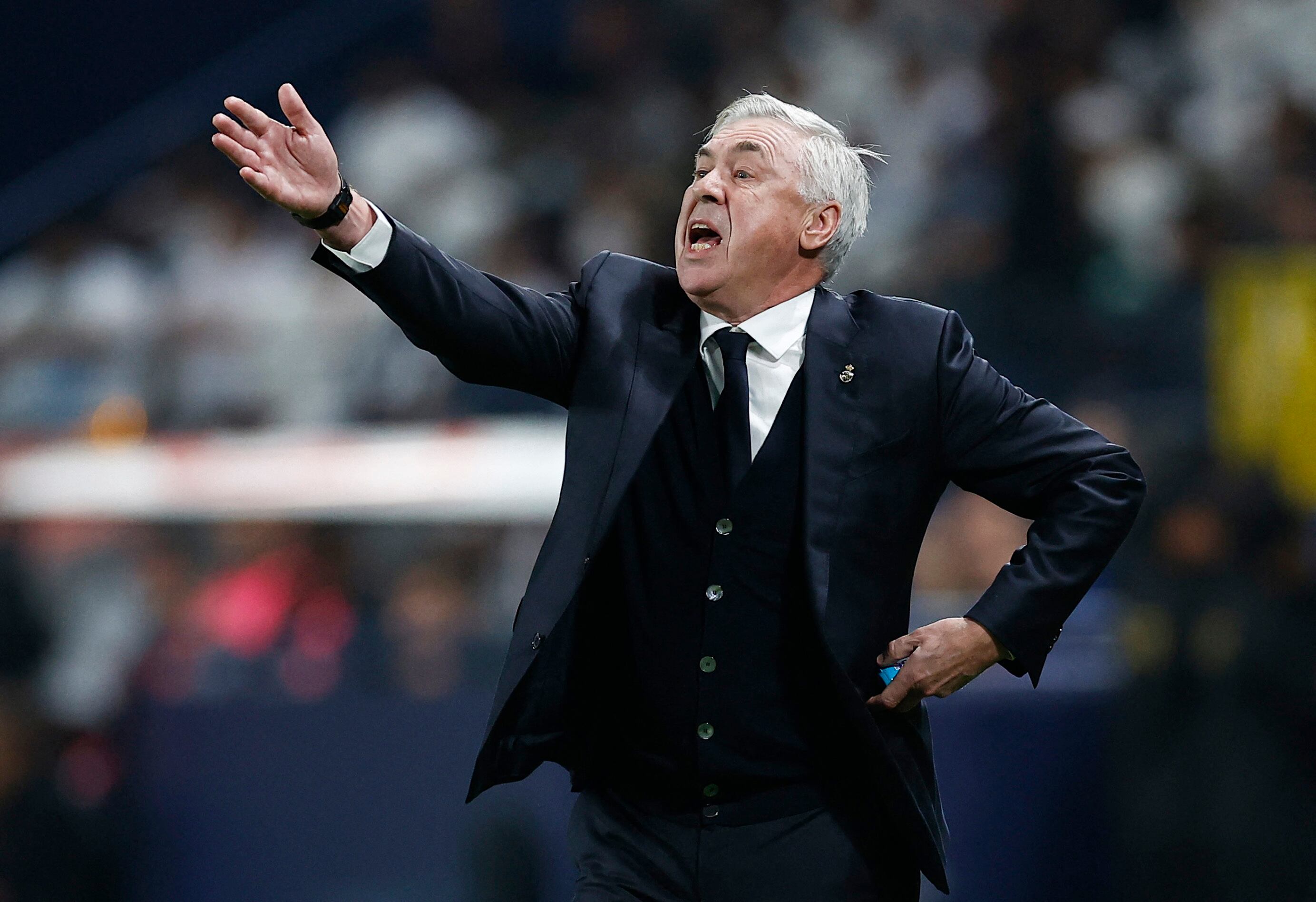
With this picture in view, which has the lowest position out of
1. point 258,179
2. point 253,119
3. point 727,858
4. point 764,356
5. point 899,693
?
point 727,858

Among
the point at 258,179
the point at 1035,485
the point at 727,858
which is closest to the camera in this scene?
the point at 258,179

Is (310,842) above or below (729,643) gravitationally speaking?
below

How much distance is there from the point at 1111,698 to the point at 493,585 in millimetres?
2245

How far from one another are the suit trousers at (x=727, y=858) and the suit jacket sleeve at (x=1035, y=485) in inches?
17.3

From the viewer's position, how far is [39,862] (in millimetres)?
5430

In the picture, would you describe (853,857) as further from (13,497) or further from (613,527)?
(13,497)

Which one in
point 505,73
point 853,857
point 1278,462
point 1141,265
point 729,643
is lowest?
point 853,857

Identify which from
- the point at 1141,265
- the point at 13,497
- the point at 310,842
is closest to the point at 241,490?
the point at 13,497

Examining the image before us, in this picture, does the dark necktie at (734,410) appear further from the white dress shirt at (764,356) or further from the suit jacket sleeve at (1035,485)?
the suit jacket sleeve at (1035,485)

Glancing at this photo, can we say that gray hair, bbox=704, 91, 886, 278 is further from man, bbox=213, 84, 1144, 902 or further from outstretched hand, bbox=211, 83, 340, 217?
outstretched hand, bbox=211, 83, 340, 217

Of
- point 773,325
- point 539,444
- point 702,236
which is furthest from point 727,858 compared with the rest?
point 539,444

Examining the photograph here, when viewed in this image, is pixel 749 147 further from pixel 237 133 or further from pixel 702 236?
pixel 237 133

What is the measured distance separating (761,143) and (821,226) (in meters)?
0.19

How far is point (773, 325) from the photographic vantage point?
288cm
